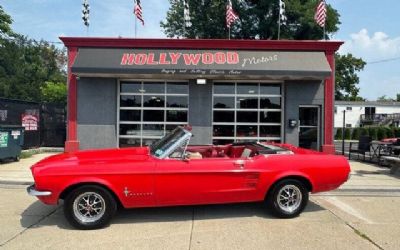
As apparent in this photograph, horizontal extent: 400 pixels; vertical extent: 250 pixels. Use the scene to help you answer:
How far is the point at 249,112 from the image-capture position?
1616 cm

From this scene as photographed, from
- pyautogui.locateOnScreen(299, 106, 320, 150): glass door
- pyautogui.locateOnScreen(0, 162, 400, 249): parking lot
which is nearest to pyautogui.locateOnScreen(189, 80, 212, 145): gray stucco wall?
pyautogui.locateOnScreen(299, 106, 320, 150): glass door

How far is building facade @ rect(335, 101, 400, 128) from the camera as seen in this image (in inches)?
2127

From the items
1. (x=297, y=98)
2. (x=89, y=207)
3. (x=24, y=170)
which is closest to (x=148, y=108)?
(x=24, y=170)

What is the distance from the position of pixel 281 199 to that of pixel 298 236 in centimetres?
107

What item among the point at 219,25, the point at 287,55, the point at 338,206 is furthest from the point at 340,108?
the point at 338,206

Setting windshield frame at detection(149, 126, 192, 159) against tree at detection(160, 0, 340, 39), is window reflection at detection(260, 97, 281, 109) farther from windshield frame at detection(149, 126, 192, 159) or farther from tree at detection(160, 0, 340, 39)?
tree at detection(160, 0, 340, 39)

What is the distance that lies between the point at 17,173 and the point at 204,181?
672cm

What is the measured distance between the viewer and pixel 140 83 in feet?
52.4

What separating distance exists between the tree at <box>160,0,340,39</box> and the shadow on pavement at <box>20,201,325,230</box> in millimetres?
28710

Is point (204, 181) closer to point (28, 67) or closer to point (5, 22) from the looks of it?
point (5, 22)

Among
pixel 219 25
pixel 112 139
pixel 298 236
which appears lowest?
pixel 298 236

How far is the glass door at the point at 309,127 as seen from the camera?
16.2 metres

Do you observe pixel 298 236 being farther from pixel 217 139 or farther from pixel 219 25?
pixel 219 25

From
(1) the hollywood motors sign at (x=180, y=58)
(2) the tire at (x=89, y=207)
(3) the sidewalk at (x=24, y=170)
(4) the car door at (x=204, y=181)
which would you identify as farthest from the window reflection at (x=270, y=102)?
(2) the tire at (x=89, y=207)
